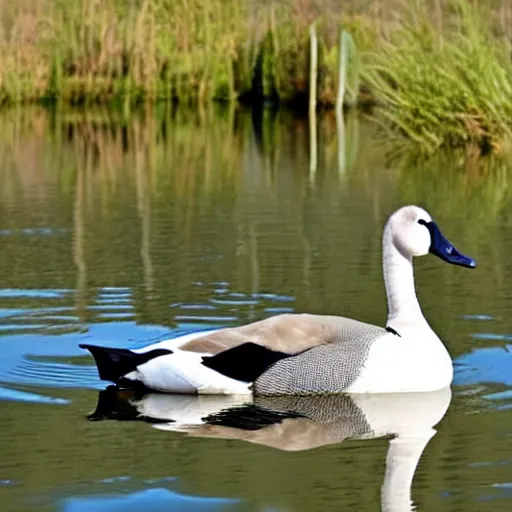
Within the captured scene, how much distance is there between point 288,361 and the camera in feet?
22.4

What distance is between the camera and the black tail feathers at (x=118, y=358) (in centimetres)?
685

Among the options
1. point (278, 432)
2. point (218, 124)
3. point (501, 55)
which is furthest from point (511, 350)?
point (218, 124)

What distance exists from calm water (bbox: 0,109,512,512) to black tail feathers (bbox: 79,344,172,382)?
118 millimetres

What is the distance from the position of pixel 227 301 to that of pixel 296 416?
2425 mm

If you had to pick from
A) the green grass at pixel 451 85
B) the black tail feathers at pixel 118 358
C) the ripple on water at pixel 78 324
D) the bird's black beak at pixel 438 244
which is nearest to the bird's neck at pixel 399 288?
the bird's black beak at pixel 438 244

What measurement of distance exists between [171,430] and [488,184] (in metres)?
9.47

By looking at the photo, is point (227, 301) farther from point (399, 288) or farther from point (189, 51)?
point (189, 51)

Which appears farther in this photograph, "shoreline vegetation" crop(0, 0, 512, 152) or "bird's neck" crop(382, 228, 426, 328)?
"shoreline vegetation" crop(0, 0, 512, 152)

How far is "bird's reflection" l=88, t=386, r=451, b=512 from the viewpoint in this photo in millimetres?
6148

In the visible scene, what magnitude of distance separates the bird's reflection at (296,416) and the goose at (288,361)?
5cm

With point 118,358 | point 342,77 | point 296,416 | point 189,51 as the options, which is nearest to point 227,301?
point 118,358

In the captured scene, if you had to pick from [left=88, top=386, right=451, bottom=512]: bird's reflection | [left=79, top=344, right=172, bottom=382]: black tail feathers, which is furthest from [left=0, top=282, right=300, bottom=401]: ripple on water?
[left=88, top=386, right=451, bottom=512]: bird's reflection

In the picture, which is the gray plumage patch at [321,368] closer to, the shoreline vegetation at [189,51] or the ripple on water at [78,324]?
the ripple on water at [78,324]

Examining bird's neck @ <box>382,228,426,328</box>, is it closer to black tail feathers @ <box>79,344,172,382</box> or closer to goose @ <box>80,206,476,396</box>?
goose @ <box>80,206,476,396</box>
